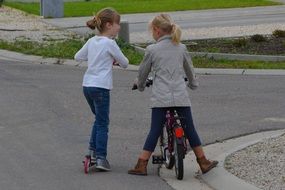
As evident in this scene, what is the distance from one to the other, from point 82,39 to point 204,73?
5.78m

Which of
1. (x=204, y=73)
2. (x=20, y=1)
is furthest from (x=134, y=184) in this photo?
(x=20, y=1)

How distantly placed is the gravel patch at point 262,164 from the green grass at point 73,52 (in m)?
6.97

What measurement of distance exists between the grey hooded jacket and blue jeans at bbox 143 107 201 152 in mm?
98

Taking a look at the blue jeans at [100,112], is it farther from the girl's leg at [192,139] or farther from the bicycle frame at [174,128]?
the girl's leg at [192,139]

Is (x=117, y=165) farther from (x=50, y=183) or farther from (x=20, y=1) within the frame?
(x=20, y=1)

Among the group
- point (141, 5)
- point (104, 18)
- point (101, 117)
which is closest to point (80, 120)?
point (101, 117)

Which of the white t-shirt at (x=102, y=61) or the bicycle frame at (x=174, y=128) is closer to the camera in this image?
the bicycle frame at (x=174, y=128)

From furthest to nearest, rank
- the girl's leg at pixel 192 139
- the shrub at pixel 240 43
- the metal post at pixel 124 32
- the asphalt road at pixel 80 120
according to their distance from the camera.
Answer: the metal post at pixel 124 32 < the shrub at pixel 240 43 < the asphalt road at pixel 80 120 < the girl's leg at pixel 192 139

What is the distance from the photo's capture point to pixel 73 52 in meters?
17.6

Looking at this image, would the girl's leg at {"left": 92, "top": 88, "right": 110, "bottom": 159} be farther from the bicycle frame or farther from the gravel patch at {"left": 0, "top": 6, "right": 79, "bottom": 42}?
the gravel patch at {"left": 0, "top": 6, "right": 79, "bottom": 42}

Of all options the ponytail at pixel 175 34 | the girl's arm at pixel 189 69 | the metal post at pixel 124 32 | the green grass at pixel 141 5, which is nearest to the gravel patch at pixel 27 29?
the green grass at pixel 141 5

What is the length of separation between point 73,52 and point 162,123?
10050mm

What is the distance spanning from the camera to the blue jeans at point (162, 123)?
7699mm

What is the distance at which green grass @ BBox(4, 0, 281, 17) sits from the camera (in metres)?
29.5
